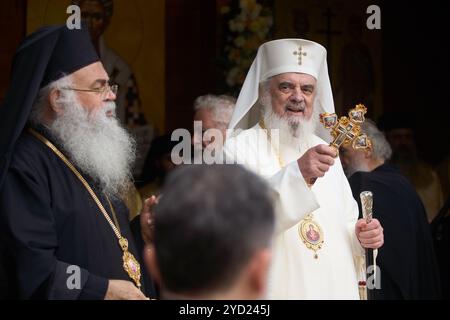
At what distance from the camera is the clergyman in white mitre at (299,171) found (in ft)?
16.4

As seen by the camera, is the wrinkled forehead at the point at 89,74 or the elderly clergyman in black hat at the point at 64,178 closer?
the elderly clergyman in black hat at the point at 64,178

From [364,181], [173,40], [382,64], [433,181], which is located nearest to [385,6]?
[382,64]

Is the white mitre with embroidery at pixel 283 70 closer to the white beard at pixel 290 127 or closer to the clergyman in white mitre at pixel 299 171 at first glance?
the clergyman in white mitre at pixel 299 171

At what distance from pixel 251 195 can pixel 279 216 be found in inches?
95.9

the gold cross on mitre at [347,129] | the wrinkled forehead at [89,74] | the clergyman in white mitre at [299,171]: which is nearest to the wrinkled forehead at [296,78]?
the clergyman in white mitre at [299,171]

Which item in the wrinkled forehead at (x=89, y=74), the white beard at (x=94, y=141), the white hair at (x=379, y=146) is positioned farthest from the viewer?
the white hair at (x=379, y=146)

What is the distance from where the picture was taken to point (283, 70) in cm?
582

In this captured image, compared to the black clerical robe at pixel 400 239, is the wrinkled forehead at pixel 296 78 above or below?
above

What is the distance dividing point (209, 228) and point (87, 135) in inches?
107

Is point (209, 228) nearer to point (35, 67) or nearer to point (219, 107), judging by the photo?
point (35, 67)

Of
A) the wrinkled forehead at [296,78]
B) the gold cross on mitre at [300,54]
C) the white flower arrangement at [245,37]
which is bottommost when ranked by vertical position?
the wrinkled forehead at [296,78]

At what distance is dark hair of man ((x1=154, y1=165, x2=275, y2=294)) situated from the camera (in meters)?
2.53

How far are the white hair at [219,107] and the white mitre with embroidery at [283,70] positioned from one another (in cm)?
100
